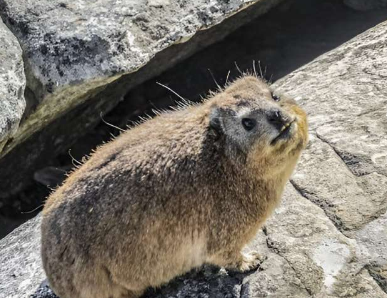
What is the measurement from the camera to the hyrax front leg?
228 inches

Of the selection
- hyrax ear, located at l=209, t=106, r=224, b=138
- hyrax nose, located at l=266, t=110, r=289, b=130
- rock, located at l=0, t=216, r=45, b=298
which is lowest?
rock, located at l=0, t=216, r=45, b=298

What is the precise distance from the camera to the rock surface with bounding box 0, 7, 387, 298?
5.67 metres

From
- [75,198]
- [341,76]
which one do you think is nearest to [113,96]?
[341,76]

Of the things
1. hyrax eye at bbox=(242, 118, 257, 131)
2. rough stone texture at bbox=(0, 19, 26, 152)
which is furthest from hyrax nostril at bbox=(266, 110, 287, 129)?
rough stone texture at bbox=(0, 19, 26, 152)

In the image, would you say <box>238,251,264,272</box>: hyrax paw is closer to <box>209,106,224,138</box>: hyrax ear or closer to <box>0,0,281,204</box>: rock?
<box>209,106,224,138</box>: hyrax ear

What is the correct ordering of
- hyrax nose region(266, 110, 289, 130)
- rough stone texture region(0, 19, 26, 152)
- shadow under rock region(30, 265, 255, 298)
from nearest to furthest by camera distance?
1. hyrax nose region(266, 110, 289, 130)
2. shadow under rock region(30, 265, 255, 298)
3. rough stone texture region(0, 19, 26, 152)

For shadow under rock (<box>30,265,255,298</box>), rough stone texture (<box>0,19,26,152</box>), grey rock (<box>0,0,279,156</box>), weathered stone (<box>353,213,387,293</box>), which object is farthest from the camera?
grey rock (<box>0,0,279,156</box>)

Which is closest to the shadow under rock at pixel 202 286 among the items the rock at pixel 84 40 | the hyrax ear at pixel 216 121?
the hyrax ear at pixel 216 121

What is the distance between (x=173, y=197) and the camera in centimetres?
551

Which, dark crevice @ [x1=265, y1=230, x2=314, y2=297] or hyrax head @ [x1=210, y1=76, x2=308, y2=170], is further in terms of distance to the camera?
dark crevice @ [x1=265, y1=230, x2=314, y2=297]

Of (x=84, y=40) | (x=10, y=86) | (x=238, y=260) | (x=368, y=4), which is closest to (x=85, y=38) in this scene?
(x=84, y=40)

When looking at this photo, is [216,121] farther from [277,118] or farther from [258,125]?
[277,118]

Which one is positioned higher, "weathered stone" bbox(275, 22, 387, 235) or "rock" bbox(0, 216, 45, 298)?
"rock" bbox(0, 216, 45, 298)

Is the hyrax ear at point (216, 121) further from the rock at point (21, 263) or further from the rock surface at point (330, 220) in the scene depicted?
the rock at point (21, 263)
